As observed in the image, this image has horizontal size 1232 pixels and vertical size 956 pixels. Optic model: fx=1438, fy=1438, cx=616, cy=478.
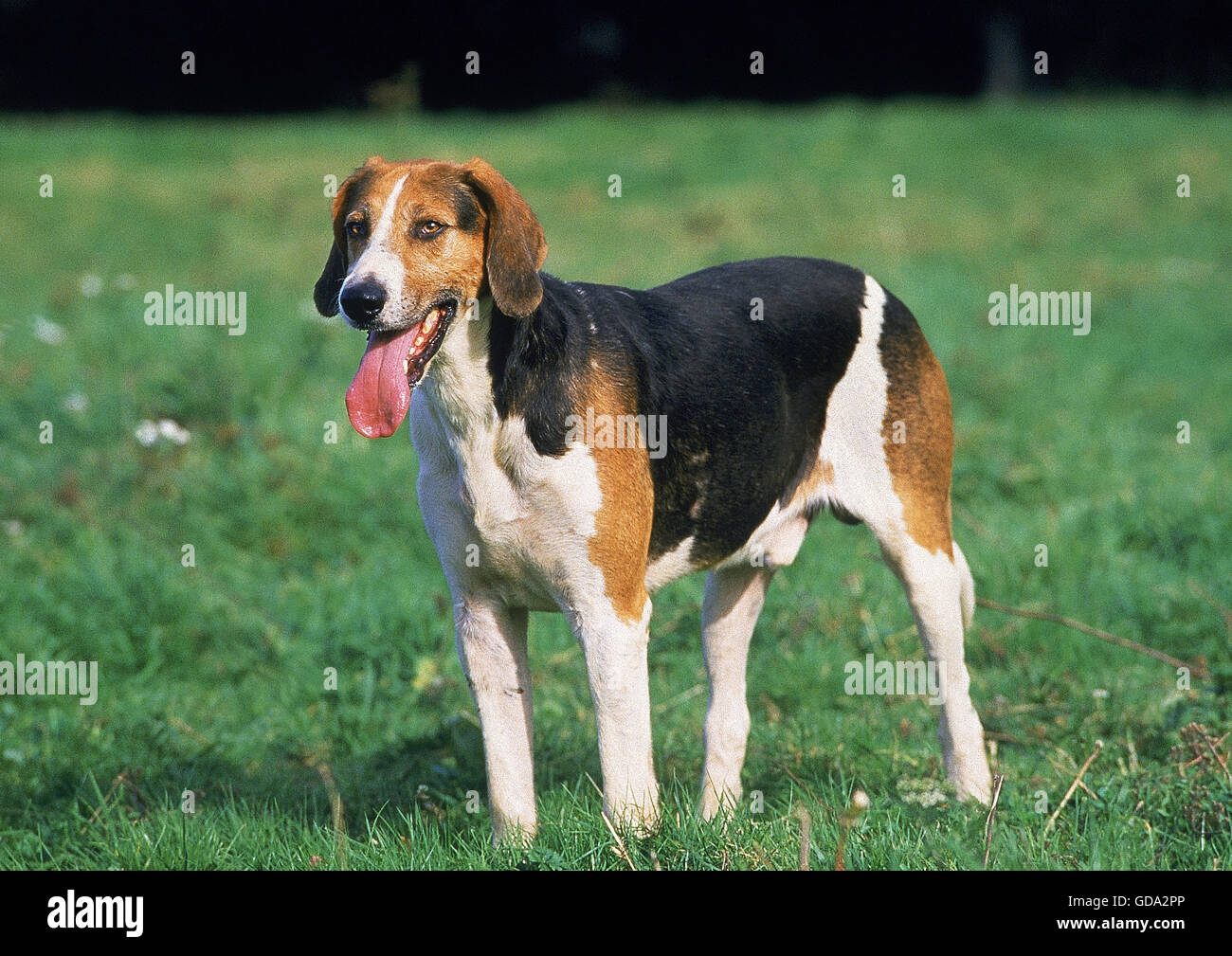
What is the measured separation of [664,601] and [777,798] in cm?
204

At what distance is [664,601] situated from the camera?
22.8 feet

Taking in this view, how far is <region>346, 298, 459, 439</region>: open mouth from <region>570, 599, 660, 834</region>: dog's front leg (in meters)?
0.83

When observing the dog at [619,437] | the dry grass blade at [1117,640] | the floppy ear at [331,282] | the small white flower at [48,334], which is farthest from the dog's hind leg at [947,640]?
the small white flower at [48,334]

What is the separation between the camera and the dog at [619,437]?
13.1 ft

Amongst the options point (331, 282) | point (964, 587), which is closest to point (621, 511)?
point (331, 282)

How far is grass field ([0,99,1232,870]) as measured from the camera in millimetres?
4629

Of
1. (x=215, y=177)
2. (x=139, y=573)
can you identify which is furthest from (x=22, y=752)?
(x=215, y=177)

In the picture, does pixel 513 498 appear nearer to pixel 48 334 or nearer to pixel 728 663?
pixel 728 663

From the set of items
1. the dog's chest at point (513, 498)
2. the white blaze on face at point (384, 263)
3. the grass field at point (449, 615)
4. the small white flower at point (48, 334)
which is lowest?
the grass field at point (449, 615)

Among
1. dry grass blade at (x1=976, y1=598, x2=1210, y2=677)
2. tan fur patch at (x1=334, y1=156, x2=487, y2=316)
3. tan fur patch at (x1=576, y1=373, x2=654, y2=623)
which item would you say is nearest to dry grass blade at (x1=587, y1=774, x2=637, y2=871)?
tan fur patch at (x1=576, y1=373, x2=654, y2=623)

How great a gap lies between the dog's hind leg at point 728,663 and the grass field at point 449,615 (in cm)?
18

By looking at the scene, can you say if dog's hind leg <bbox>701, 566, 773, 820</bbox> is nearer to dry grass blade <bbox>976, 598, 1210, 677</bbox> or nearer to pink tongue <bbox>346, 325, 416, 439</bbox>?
dry grass blade <bbox>976, 598, 1210, 677</bbox>

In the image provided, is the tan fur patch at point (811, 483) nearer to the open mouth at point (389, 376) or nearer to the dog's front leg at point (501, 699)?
the dog's front leg at point (501, 699)
